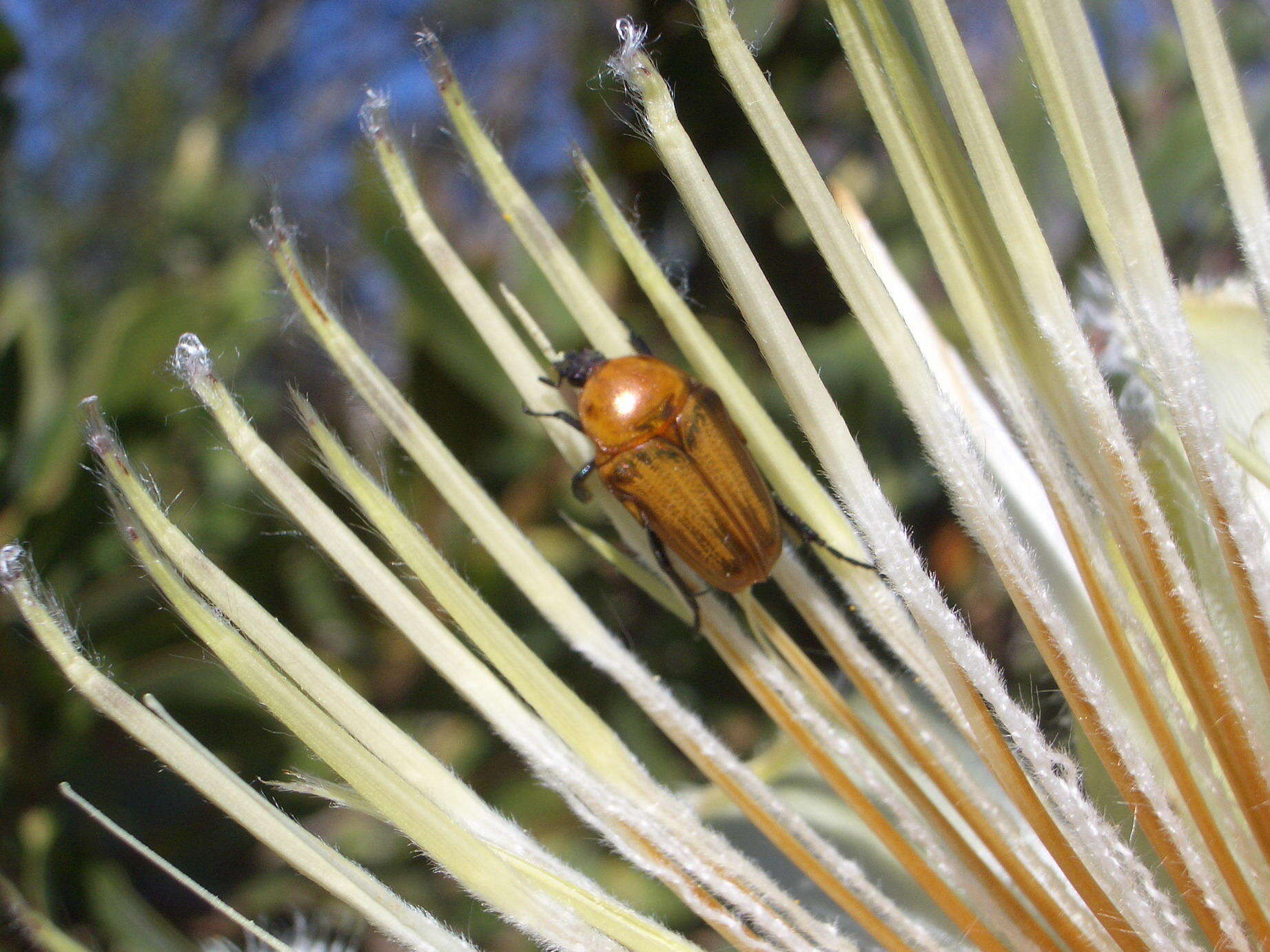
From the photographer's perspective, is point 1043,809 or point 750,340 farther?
point 750,340

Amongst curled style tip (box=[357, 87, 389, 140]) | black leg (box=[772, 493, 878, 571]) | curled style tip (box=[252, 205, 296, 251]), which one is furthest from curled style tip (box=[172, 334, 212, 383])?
black leg (box=[772, 493, 878, 571])

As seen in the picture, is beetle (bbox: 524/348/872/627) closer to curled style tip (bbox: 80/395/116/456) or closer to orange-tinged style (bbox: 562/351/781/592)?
orange-tinged style (bbox: 562/351/781/592)

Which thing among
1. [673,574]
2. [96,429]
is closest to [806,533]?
[673,574]

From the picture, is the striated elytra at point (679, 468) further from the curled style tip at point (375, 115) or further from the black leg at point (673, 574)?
the curled style tip at point (375, 115)

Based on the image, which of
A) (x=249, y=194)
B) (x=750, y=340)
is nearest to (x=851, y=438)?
(x=750, y=340)

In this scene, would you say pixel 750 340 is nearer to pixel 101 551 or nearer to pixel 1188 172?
pixel 1188 172

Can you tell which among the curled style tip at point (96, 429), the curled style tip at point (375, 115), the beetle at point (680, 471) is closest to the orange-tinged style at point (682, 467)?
the beetle at point (680, 471)

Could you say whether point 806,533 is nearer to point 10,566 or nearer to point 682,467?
point 682,467
